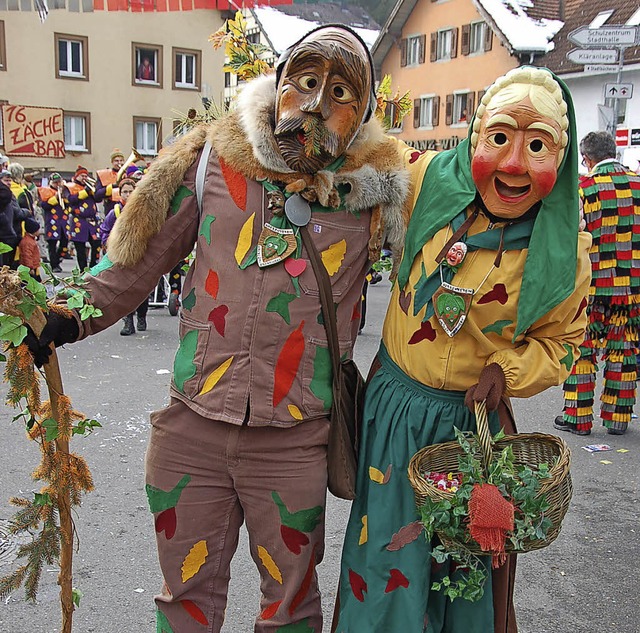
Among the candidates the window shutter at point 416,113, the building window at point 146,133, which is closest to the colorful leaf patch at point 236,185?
the building window at point 146,133

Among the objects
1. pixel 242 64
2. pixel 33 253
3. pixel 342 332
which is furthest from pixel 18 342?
pixel 33 253

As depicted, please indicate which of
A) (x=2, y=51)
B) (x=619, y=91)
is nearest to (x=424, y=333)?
(x=619, y=91)

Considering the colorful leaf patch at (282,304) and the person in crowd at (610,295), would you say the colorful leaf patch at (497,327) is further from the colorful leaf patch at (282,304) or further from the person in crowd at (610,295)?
the person in crowd at (610,295)

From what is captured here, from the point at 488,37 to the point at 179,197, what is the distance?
85.7 feet

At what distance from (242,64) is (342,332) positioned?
0.91m

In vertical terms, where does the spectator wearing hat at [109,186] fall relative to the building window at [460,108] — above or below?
below

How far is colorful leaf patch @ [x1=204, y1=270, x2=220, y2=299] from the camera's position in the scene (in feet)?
7.42

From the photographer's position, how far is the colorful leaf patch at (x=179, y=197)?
2328 millimetres

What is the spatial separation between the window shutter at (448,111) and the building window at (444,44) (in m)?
1.48

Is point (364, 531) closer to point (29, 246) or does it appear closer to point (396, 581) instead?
point (396, 581)

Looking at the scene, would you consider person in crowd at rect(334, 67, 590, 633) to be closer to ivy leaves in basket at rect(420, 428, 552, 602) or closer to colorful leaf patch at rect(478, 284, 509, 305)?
colorful leaf patch at rect(478, 284, 509, 305)

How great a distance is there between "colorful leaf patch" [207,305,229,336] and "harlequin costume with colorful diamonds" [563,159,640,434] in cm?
382

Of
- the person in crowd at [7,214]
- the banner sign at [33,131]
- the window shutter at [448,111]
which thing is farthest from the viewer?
the window shutter at [448,111]

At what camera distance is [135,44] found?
86.2 feet
